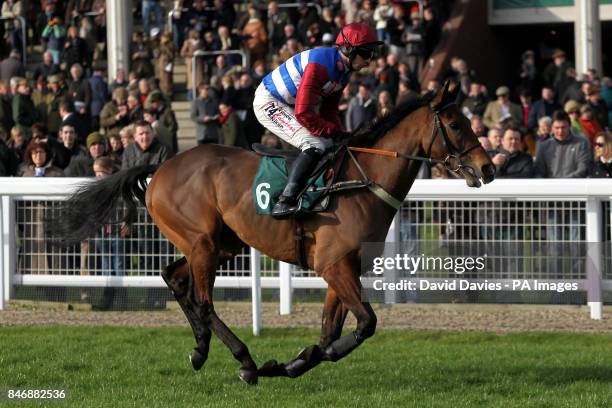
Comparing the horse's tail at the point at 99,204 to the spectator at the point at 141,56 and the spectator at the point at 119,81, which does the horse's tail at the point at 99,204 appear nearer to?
the spectator at the point at 119,81

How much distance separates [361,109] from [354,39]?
7.20 metres

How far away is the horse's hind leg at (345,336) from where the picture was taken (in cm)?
691

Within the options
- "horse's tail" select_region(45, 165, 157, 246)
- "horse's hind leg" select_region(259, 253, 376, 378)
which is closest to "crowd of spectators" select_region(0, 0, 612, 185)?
"horse's tail" select_region(45, 165, 157, 246)

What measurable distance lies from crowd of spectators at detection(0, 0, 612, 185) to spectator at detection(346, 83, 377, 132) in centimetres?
1

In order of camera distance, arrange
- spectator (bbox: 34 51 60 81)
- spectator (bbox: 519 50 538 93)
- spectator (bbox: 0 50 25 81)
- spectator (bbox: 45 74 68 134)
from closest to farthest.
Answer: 1. spectator (bbox: 45 74 68 134)
2. spectator (bbox: 519 50 538 93)
3. spectator (bbox: 34 51 60 81)
4. spectator (bbox: 0 50 25 81)

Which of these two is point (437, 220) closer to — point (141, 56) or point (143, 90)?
point (143, 90)

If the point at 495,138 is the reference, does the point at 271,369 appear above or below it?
below

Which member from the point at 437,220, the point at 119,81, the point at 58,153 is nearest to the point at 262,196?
the point at 437,220

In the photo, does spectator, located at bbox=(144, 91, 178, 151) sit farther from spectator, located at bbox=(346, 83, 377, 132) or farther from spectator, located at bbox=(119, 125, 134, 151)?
spectator, located at bbox=(346, 83, 377, 132)

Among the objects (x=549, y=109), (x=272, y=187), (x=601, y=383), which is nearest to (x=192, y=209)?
(x=272, y=187)

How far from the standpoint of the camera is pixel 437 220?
377 inches

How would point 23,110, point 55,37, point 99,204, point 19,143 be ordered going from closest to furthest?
1. point 99,204
2. point 19,143
3. point 23,110
4. point 55,37

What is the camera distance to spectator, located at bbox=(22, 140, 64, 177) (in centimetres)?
1120

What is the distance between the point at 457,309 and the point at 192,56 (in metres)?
8.40
